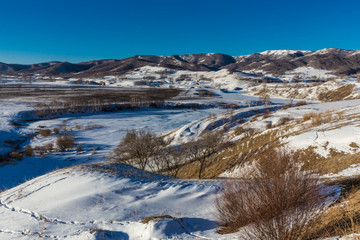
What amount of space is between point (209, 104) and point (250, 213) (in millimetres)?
87413

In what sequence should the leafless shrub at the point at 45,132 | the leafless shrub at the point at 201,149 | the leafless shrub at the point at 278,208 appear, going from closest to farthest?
1. the leafless shrub at the point at 278,208
2. the leafless shrub at the point at 201,149
3. the leafless shrub at the point at 45,132

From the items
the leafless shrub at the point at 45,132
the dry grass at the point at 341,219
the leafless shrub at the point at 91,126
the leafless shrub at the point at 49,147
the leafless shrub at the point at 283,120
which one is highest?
the leafless shrub at the point at 283,120

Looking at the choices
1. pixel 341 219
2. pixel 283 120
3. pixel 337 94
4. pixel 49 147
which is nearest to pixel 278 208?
pixel 341 219

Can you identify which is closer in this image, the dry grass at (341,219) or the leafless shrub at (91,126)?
the dry grass at (341,219)

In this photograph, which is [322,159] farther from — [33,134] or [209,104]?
[209,104]

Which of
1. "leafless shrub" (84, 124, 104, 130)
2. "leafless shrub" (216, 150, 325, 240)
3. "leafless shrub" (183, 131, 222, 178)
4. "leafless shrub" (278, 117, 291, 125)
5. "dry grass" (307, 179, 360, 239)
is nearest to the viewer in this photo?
"leafless shrub" (216, 150, 325, 240)

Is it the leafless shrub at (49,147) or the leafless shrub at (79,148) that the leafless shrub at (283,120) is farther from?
the leafless shrub at (49,147)

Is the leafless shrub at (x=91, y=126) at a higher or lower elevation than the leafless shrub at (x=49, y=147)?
higher

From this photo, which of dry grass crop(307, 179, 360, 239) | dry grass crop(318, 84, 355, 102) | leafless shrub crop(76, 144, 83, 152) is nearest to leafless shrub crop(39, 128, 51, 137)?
leafless shrub crop(76, 144, 83, 152)

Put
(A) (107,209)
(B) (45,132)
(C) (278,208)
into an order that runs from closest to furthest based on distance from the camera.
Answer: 1. (C) (278,208)
2. (A) (107,209)
3. (B) (45,132)

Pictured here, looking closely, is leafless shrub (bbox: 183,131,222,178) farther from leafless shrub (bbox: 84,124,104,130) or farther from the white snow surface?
leafless shrub (bbox: 84,124,104,130)

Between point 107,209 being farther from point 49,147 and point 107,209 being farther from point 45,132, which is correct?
point 45,132

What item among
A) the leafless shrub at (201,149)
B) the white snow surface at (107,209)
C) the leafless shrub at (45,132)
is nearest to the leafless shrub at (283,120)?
the leafless shrub at (201,149)

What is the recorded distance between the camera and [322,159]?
1330 cm
